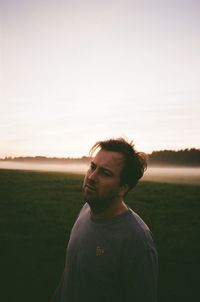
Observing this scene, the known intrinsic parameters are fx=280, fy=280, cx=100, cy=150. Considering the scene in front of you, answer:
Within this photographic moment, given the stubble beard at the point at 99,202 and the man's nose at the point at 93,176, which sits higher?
the man's nose at the point at 93,176

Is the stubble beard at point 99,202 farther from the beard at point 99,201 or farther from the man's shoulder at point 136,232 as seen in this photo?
the man's shoulder at point 136,232

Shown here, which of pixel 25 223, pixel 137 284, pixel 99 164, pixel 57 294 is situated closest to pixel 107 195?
pixel 99 164

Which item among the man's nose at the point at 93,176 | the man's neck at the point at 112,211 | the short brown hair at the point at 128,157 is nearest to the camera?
the man's neck at the point at 112,211

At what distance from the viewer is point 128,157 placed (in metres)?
2.85

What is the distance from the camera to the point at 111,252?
2352mm

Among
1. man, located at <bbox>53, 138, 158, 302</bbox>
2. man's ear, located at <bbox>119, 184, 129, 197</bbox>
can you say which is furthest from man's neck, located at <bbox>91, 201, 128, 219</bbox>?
man's ear, located at <bbox>119, 184, 129, 197</bbox>

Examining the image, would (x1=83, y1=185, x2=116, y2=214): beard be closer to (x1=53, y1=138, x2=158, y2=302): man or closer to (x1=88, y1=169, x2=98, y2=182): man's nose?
(x1=53, y1=138, x2=158, y2=302): man

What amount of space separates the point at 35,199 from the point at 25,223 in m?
4.88

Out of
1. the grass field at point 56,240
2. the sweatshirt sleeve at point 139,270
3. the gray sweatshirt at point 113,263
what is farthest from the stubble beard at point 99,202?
the grass field at point 56,240

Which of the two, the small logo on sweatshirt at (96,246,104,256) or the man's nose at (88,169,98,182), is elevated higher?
the man's nose at (88,169,98,182)

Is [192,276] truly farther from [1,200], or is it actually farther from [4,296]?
[1,200]

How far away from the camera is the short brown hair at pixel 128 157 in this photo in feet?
9.27

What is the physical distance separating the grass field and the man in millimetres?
4261

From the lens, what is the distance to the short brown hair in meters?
2.82
